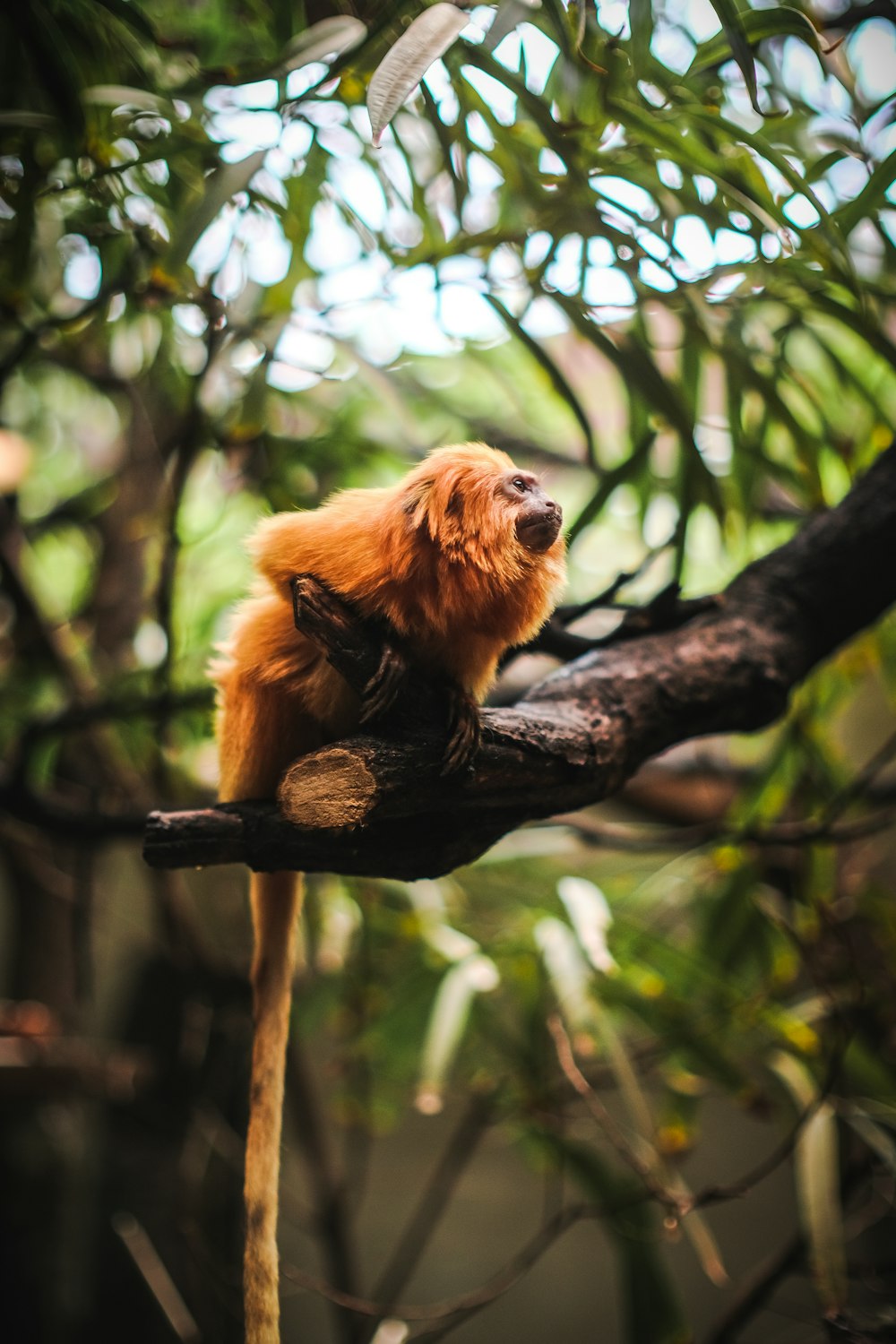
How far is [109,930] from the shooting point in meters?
3.82

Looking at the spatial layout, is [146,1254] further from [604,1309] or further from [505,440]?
[505,440]

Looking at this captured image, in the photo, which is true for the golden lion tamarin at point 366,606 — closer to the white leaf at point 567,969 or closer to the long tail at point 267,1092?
the long tail at point 267,1092

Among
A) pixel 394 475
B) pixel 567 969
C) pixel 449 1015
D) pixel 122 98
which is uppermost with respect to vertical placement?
pixel 122 98

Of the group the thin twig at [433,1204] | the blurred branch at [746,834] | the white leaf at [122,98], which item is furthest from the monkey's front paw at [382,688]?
the thin twig at [433,1204]

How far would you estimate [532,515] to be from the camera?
0.96m

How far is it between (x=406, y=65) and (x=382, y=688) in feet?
1.89

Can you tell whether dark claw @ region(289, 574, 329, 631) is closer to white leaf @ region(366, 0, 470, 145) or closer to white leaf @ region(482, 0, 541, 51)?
white leaf @ region(366, 0, 470, 145)

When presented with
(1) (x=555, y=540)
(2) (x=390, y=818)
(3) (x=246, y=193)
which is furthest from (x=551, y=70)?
(2) (x=390, y=818)

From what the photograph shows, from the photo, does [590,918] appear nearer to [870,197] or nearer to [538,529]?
[538,529]

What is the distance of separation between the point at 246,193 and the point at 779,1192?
3318mm

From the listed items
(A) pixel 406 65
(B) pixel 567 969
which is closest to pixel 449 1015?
(B) pixel 567 969

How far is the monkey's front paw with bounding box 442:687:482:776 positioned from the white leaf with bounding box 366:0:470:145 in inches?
21.0

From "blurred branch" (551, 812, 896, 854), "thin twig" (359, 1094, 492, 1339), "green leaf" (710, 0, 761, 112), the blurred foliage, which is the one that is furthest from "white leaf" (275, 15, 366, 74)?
"thin twig" (359, 1094, 492, 1339)

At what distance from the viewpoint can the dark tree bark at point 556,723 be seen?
2.84 ft
